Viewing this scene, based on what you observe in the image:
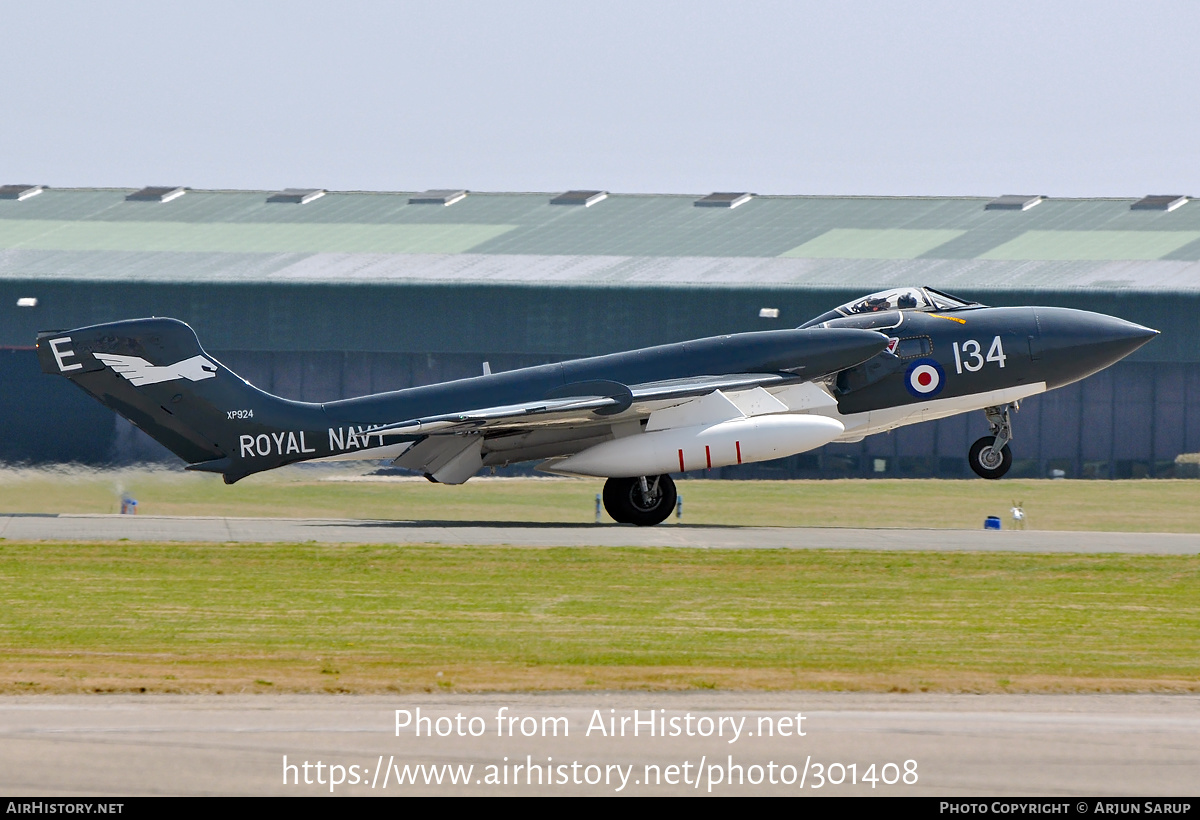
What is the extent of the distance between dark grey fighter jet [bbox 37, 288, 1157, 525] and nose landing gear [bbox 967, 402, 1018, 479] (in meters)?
0.67

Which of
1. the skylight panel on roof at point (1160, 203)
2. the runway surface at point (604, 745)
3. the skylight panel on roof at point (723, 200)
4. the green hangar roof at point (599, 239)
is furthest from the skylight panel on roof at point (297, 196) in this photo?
the runway surface at point (604, 745)

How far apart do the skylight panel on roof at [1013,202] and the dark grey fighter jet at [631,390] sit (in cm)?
2841

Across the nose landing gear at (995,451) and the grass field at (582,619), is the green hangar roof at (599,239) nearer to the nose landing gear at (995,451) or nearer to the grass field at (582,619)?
the nose landing gear at (995,451)

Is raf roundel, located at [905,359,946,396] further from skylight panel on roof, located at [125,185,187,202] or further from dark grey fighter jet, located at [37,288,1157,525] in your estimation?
skylight panel on roof, located at [125,185,187,202]

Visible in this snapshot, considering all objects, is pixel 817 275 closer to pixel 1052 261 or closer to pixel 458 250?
pixel 1052 261

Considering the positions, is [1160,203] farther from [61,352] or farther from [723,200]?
[61,352]

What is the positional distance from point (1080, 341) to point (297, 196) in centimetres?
3796

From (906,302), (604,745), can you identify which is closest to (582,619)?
(604,745)

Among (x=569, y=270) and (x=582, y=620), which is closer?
(x=582, y=620)

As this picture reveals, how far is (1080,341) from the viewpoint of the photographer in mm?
26188

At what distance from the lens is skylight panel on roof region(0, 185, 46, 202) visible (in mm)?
57562

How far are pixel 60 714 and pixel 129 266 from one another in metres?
40.6

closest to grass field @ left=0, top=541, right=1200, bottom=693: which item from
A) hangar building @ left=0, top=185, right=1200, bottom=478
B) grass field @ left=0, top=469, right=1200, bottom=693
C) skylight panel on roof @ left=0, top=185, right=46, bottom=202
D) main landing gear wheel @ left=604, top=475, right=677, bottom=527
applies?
grass field @ left=0, top=469, right=1200, bottom=693
